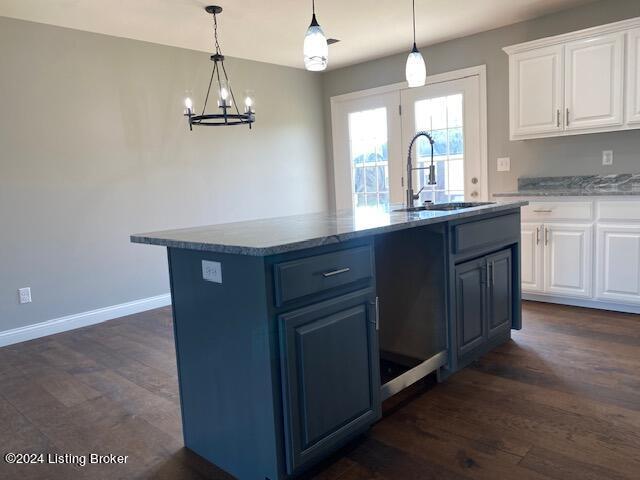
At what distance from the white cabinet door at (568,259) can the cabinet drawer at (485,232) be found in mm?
925

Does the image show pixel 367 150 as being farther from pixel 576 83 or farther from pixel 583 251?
pixel 583 251

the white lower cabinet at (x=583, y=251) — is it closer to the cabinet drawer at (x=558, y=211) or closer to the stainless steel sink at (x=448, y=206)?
the cabinet drawer at (x=558, y=211)

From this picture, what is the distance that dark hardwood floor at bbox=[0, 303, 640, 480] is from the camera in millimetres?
1781

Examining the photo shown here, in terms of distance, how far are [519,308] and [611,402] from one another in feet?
2.94

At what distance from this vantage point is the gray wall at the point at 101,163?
352 cm

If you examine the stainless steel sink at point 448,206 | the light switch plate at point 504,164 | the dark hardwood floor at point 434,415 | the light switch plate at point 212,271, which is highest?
the light switch plate at point 504,164

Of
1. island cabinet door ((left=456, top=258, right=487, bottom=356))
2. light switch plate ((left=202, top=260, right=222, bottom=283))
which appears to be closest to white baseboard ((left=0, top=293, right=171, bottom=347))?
light switch plate ((left=202, top=260, right=222, bottom=283))

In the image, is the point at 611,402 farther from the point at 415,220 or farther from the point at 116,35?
the point at 116,35

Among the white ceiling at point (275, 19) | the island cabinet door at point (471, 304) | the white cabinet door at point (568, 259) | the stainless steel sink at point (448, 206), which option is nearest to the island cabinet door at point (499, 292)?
the island cabinet door at point (471, 304)

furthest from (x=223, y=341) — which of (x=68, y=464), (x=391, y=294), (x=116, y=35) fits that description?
(x=116, y=35)

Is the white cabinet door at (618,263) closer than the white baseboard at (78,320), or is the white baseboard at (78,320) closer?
the white cabinet door at (618,263)

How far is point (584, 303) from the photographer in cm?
366

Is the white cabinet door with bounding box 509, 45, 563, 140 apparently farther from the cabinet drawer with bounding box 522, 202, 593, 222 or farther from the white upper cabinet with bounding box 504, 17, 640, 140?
the cabinet drawer with bounding box 522, 202, 593, 222

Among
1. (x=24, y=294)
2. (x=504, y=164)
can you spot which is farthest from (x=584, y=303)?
(x=24, y=294)
